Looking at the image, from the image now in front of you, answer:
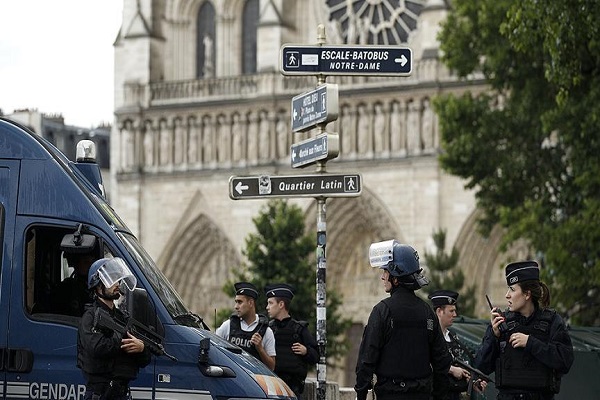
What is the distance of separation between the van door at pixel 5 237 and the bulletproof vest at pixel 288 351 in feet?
12.2

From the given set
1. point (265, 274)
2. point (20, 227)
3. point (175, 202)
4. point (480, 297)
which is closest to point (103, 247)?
point (20, 227)

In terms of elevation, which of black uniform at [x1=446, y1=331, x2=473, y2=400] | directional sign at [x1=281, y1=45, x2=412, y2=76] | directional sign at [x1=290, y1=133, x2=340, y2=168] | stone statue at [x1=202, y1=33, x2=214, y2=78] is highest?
→ stone statue at [x1=202, y1=33, x2=214, y2=78]

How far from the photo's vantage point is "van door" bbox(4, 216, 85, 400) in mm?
11250

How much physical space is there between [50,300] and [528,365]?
303 cm

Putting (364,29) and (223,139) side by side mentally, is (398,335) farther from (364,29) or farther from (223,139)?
(223,139)

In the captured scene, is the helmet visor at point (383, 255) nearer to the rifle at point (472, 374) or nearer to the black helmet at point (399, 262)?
the black helmet at point (399, 262)

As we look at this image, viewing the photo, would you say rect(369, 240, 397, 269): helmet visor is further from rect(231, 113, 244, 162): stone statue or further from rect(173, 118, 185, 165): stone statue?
rect(173, 118, 185, 165): stone statue

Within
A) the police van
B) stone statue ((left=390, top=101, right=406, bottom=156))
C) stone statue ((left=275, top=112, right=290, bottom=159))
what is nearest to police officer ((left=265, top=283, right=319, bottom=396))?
the police van

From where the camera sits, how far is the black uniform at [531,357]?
11.3m

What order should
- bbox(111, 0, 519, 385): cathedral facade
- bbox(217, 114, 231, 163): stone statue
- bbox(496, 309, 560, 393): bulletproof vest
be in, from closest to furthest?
1. bbox(496, 309, 560, 393): bulletproof vest
2. bbox(111, 0, 519, 385): cathedral facade
3. bbox(217, 114, 231, 163): stone statue

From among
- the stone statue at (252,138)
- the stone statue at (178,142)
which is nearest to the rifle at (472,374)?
the stone statue at (252,138)

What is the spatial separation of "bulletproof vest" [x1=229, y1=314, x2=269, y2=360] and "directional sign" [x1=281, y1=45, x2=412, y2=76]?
6.61ft

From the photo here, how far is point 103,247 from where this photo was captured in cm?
1151

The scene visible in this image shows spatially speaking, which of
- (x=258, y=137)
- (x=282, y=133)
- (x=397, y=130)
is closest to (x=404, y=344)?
(x=397, y=130)
